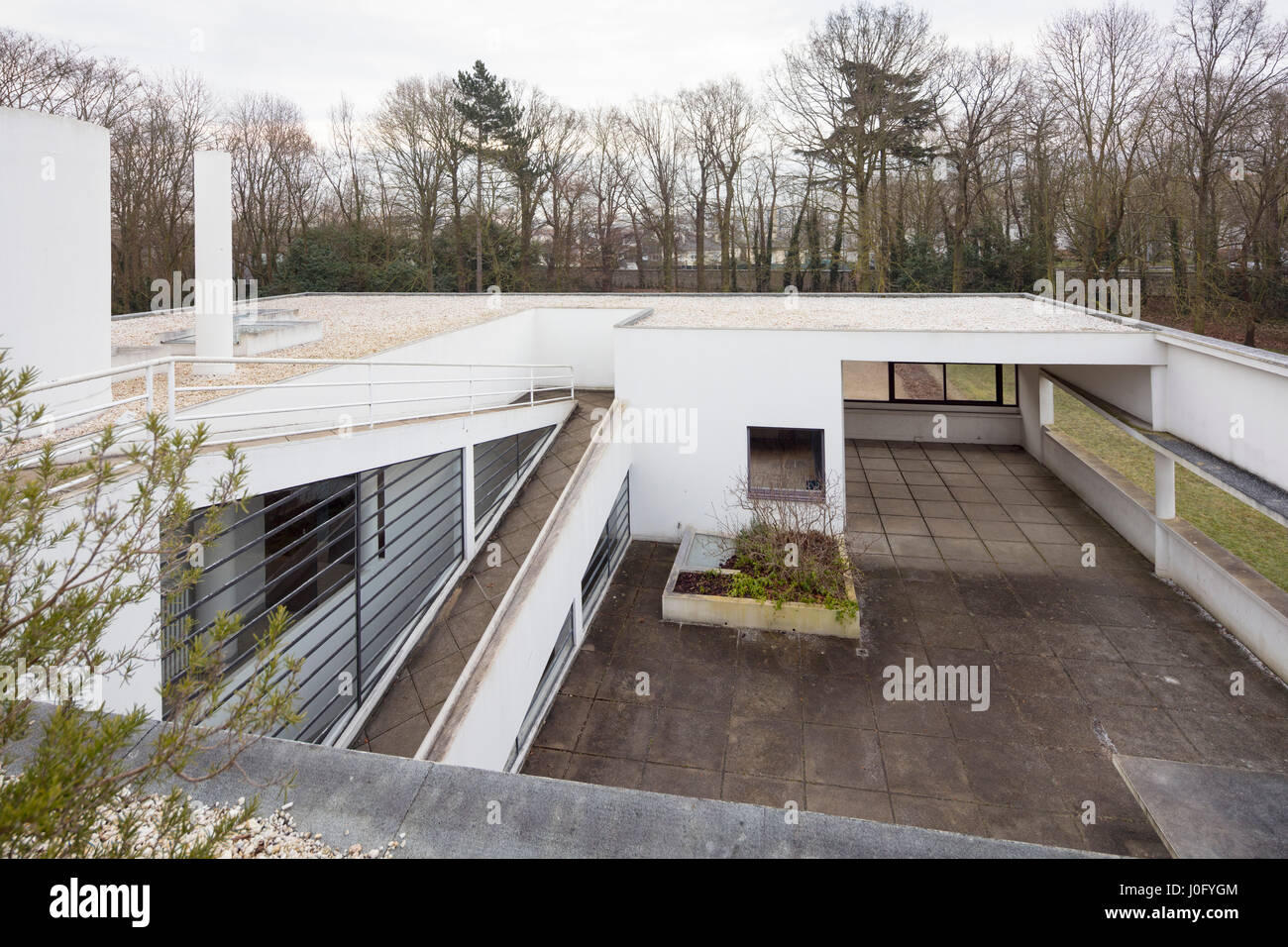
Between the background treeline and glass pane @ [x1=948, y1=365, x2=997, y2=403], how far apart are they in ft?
25.3

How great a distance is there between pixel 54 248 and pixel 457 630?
15.1 feet

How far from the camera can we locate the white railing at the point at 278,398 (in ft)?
15.9

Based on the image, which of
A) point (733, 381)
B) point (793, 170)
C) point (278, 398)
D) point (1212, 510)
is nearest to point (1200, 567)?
point (1212, 510)

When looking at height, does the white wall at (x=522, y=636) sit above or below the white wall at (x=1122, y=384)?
below

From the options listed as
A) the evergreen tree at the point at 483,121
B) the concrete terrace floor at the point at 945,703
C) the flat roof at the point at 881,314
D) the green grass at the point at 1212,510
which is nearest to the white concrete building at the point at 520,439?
the flat roof at the point at 881,314

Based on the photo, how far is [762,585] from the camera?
31.2 ft

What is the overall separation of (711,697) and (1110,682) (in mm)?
4358

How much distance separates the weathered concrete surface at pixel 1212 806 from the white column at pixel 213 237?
10269mm

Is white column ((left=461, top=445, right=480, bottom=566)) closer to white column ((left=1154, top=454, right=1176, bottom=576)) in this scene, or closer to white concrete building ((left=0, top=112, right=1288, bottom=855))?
white concrete building ((left=0, top=112, right=1288, bottom=855))

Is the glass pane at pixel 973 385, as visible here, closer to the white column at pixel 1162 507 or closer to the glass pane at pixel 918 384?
the glass pane at pixel 918 384

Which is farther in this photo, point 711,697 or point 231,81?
point 231,81

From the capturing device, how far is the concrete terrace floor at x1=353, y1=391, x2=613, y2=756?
596 cm

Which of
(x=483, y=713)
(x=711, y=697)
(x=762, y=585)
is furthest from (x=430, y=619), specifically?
(x=762, y=585)
